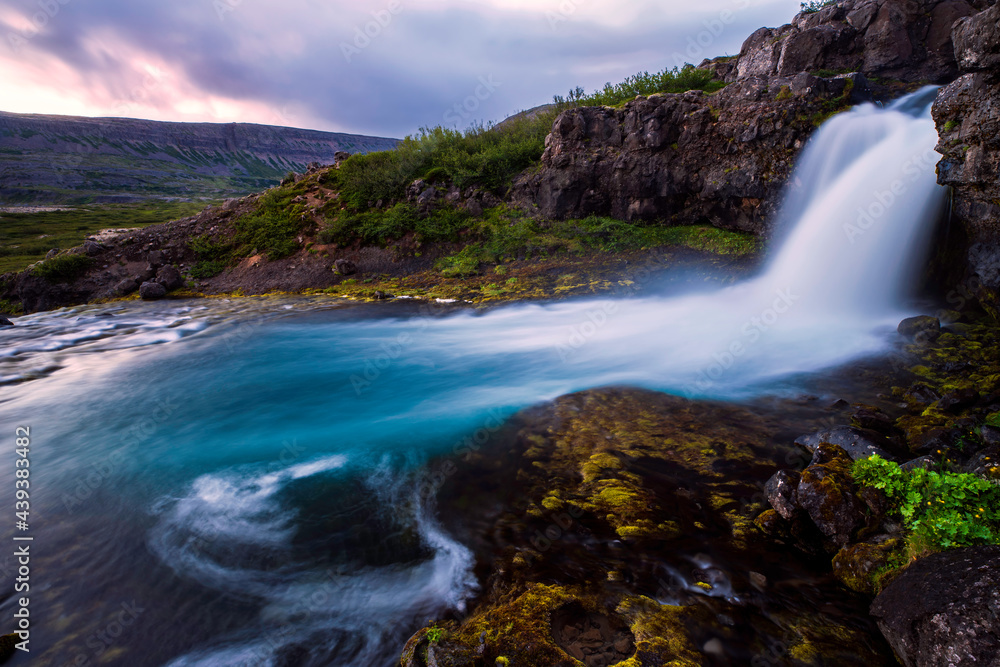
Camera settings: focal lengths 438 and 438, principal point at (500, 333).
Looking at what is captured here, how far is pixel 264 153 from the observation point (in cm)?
18175

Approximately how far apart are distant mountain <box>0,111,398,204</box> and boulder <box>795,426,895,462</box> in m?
120

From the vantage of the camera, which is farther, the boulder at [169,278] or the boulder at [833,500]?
the boulder at [169,278]

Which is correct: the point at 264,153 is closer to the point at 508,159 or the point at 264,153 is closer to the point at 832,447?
the point at 508,159

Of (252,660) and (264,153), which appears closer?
(252,660)

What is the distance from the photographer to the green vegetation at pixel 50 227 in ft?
116

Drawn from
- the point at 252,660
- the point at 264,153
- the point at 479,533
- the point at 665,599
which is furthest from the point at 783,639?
the point at 264,153

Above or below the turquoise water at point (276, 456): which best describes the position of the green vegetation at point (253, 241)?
above

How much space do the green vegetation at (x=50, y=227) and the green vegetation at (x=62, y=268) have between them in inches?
621

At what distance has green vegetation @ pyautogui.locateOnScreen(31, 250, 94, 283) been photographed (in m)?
16.8

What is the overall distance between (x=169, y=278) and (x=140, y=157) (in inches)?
6636

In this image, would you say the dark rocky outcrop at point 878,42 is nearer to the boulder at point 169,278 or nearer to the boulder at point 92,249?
the boulder at point 169,278

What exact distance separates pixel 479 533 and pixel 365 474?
1.88 m

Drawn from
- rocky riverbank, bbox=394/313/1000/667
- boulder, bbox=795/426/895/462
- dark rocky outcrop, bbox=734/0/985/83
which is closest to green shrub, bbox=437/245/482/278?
rocky riverbank, bbox=394/313/1000/667


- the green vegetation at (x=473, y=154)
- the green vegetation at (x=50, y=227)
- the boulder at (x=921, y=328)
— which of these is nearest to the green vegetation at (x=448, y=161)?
the green vegetation at (x=473, y=154)
